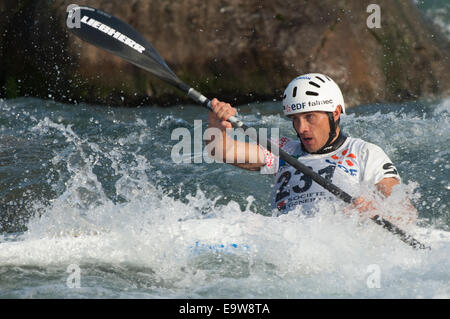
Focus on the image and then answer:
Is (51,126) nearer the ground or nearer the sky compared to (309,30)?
A: nearer the ground

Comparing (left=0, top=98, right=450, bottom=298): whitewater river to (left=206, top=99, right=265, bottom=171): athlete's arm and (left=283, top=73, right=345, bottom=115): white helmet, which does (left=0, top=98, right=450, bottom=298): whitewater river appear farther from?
(left=283, top=73, right=345, bottom=115): white helmet

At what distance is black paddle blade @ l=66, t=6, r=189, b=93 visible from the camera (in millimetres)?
5031

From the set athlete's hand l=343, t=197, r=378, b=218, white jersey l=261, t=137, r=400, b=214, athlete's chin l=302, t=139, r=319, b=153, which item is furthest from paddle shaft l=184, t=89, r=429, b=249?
athlete's chin l=302, t=139, r=319, b=153

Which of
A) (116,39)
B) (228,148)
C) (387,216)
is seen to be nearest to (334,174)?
(387,216)

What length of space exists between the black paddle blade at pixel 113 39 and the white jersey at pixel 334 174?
1.12m

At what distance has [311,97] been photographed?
4969 millimetres

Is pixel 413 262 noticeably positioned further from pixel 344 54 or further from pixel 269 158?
pixel 344 54

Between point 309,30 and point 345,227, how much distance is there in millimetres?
4895

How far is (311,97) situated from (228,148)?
2.30 feet

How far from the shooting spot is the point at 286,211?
488cm

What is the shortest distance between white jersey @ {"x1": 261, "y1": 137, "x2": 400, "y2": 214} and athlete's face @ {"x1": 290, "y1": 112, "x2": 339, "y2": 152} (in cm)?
10

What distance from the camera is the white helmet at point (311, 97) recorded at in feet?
16.3

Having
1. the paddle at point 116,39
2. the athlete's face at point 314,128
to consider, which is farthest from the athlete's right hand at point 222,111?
the athlete's face at point 314,128
